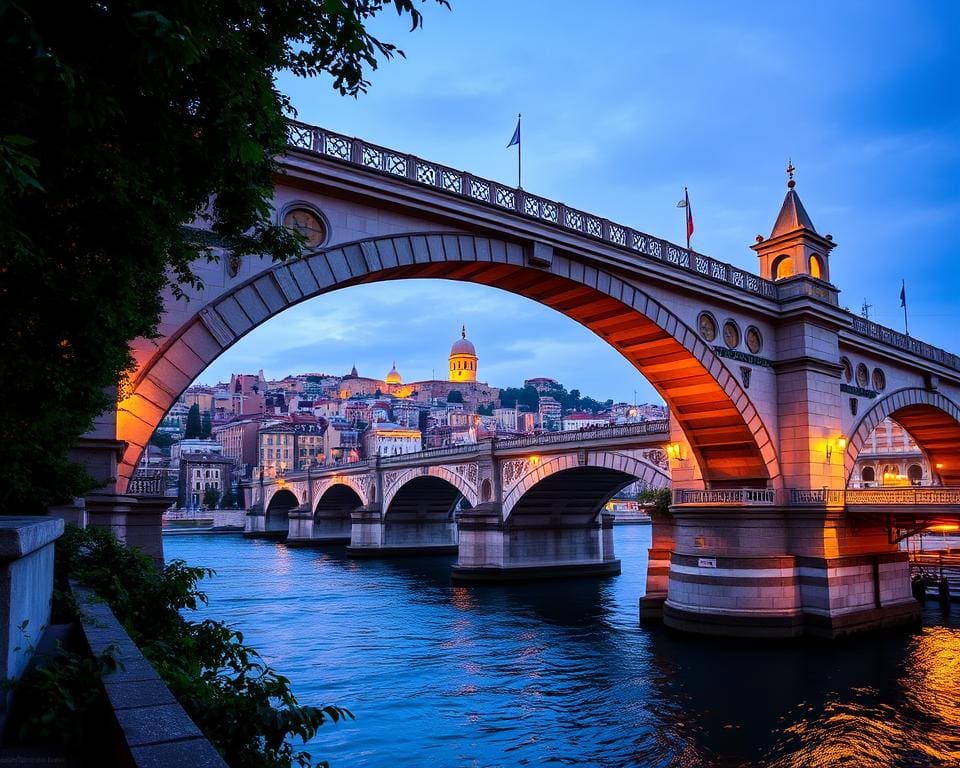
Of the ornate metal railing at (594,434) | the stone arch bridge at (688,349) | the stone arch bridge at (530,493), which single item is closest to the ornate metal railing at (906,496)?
the stone arch bridge at (688,349)

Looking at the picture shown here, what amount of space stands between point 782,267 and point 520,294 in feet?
45.0

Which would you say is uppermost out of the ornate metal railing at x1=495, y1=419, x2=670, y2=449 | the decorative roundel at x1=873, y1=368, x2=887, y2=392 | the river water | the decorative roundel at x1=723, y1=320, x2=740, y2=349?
the decorative roundel at x1=723, y1=320, x2=740, y2=349

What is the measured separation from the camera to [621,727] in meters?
16.8

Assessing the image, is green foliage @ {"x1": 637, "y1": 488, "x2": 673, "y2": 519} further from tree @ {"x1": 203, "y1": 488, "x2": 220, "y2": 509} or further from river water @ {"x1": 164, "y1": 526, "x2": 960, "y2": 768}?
tree @ {"x1": 203, "y1": 488, "x2": 220, "y2": 509}

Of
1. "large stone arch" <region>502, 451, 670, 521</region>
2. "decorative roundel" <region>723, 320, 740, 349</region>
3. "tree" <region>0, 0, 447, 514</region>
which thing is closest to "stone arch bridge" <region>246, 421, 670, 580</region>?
"large stone arch" <region>502, 451, 670, 521</region>

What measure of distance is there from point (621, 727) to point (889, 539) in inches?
599

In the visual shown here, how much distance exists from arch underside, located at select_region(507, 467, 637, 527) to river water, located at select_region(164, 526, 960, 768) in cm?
1051

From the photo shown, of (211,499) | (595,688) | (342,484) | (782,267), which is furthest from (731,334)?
(211,499)

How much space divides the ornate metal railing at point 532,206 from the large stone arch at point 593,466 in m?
12.2

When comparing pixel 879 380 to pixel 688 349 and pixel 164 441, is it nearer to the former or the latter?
pixel 688 349

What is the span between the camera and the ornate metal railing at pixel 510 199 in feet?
53.5

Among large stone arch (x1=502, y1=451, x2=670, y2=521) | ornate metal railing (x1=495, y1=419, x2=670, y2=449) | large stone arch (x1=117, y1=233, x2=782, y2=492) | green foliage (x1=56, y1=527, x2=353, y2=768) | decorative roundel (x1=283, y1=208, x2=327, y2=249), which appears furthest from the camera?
large stone arch (x1=502, y1=451, x2=670, y2=521)

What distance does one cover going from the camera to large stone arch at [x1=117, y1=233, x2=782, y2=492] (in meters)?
13.9

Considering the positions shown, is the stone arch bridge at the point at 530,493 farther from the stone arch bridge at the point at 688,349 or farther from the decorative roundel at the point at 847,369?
the stone arch bridge at the point at 688,349
